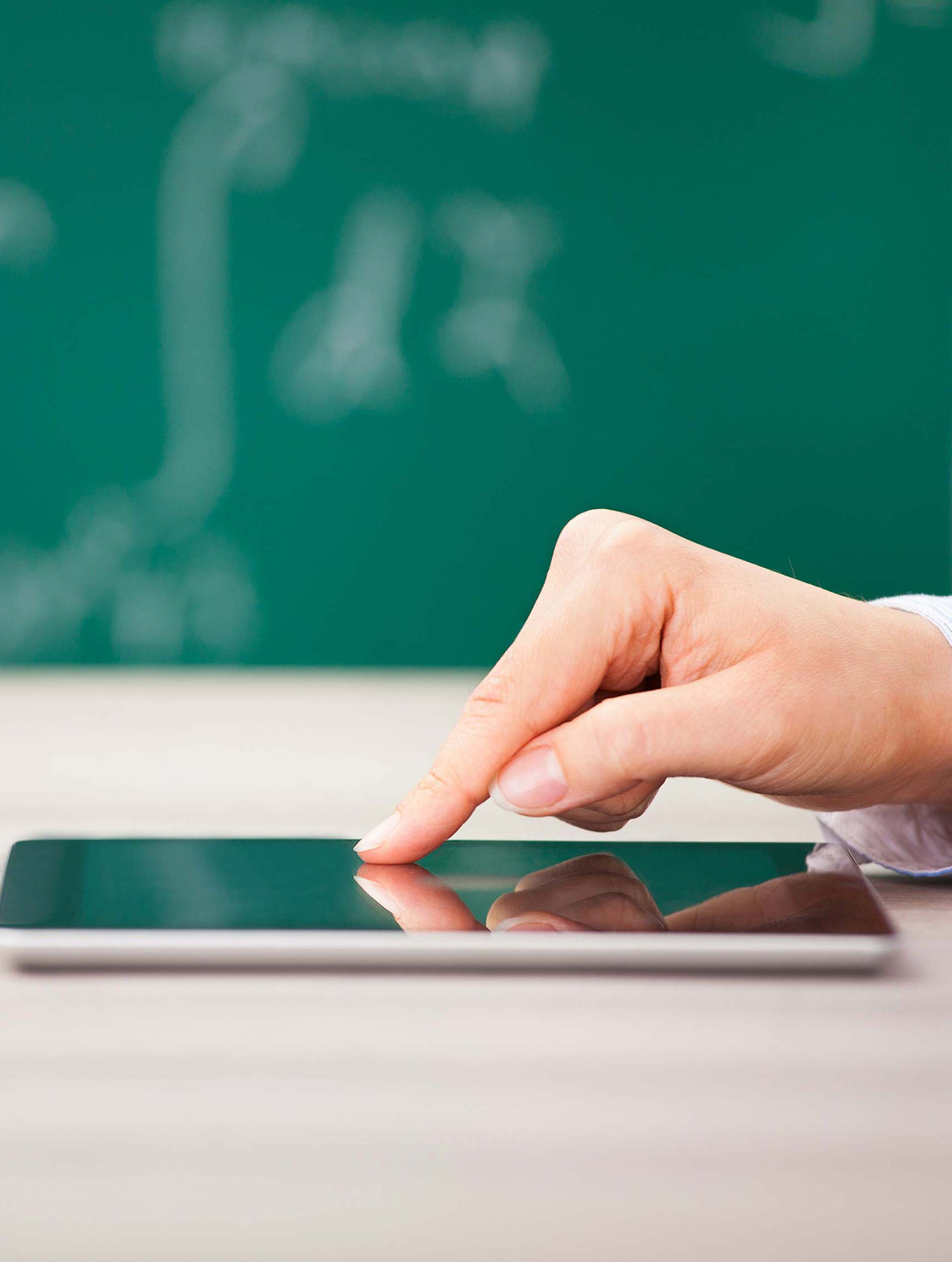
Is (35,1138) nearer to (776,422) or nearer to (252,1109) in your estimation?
(252,1109)

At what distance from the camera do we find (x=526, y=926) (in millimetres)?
307

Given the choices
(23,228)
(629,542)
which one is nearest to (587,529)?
(629,542)

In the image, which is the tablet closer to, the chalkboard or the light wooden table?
the light wooden table

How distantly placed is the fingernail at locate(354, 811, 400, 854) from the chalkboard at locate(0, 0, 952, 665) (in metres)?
0.95

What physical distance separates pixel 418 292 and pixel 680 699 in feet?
3.40

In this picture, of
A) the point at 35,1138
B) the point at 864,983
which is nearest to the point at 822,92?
the point at 864,983

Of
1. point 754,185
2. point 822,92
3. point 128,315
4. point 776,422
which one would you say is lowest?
point 776,422

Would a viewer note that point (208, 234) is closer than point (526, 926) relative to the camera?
No

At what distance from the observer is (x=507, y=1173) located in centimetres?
23

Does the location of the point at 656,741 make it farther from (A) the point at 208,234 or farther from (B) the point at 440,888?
(A) the point at 208,234

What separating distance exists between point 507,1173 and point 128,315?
4.03 feet

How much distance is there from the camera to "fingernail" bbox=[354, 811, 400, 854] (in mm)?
390

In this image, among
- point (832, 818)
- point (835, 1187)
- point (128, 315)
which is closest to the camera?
point (835, 1187)

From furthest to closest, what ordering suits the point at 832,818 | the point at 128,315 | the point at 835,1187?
1. the point at 128,315
2. the point at 832,818
3. the point at 835,1187
